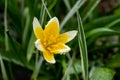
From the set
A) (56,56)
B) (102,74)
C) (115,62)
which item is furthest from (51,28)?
(115,62)

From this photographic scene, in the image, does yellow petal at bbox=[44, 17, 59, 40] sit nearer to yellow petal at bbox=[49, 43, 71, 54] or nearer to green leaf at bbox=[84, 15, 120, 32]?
yellow petal at bbox=[49, 43, 71, 54]

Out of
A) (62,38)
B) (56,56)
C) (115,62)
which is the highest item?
(62,38)

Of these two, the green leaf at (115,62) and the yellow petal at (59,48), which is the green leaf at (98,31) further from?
the yellow petal at (59,48)

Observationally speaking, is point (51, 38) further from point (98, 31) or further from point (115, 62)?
point (115, 62)

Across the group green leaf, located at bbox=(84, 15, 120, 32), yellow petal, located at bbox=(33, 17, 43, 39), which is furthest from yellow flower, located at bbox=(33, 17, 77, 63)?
green leaf, located at bbox=(84, 15, 120, 32)

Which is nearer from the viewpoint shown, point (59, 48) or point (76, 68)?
point (59, 48)

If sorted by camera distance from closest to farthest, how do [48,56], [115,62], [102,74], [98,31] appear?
[48,56] < [102,74] < [98,31] < [115,62]

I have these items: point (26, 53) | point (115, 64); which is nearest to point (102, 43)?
point (115, 64)

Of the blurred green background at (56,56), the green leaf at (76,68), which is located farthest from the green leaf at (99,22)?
the green leaf at (76,68)
